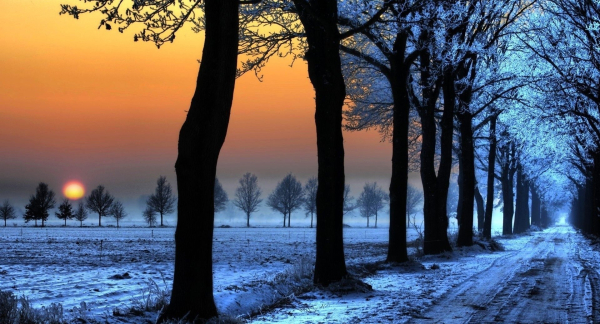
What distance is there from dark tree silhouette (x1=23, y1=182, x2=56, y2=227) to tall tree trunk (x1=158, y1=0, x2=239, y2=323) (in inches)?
3942

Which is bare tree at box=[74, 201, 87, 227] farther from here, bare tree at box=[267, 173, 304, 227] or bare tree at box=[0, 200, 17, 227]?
bare tree at box=[267, 173, 304, 227]

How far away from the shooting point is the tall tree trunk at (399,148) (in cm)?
1612

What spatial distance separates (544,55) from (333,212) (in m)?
14.0

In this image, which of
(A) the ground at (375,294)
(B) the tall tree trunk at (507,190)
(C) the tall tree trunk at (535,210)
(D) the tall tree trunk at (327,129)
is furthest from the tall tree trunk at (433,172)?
(C) the tall tree trunk at (535,210)

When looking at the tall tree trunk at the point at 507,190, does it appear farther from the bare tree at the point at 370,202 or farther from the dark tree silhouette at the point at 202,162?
the bare tree at the point at 370,202

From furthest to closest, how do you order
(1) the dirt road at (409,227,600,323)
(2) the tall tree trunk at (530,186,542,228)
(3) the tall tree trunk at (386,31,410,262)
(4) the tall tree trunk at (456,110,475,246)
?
(2) the tall tree trunk at (530,186,542,228) → (4) the tall tree trunk at (456,110,475,246) → (3) the tall tree trunk at (386,31,410,262) → (1) the dirt road at (409,227,600,323)

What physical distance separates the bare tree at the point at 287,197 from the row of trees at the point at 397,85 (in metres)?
69.6

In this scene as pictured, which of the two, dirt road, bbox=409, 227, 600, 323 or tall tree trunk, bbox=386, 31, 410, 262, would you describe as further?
tall tree trunk, bbox=386, 31, 410, 262

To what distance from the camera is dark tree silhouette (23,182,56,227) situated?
319ft

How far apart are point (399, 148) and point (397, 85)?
1849 millimetres

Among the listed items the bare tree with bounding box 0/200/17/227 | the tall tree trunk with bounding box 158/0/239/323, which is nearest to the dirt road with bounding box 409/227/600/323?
the tall tree trunk with bounding box 158/0/239/323

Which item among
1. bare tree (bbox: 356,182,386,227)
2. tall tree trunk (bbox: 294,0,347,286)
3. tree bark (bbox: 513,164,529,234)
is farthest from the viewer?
bare tree (bbox: 356,182,386,227)

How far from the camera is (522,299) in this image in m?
9.69

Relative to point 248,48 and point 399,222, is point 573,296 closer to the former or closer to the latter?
point 399,222
